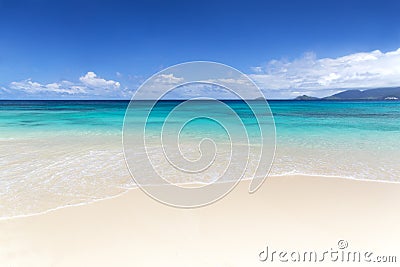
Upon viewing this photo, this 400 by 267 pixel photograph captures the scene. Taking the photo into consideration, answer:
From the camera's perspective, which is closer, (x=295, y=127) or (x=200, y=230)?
(x=200, y=230)

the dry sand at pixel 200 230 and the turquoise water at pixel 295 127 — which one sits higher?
the turquoise water at pixel 295 127

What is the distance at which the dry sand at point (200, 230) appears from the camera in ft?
8.77

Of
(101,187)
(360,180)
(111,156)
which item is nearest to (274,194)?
(360,180)

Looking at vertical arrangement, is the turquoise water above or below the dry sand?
above

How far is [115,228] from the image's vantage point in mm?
3168

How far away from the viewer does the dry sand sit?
267 centimetres

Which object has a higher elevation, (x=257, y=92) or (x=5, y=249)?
(x=257, y=92)

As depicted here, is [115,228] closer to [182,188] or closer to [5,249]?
[5,249]

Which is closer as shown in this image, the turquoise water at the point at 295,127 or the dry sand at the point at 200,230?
the dry sand at the point at 200,230

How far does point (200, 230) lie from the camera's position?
317 centimetres

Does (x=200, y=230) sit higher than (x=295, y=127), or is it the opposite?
(x=295, y=127)

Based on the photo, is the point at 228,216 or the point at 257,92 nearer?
the point at 228,216

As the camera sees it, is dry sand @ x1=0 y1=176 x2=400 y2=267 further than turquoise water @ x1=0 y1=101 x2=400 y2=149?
No

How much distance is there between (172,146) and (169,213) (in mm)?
5244
